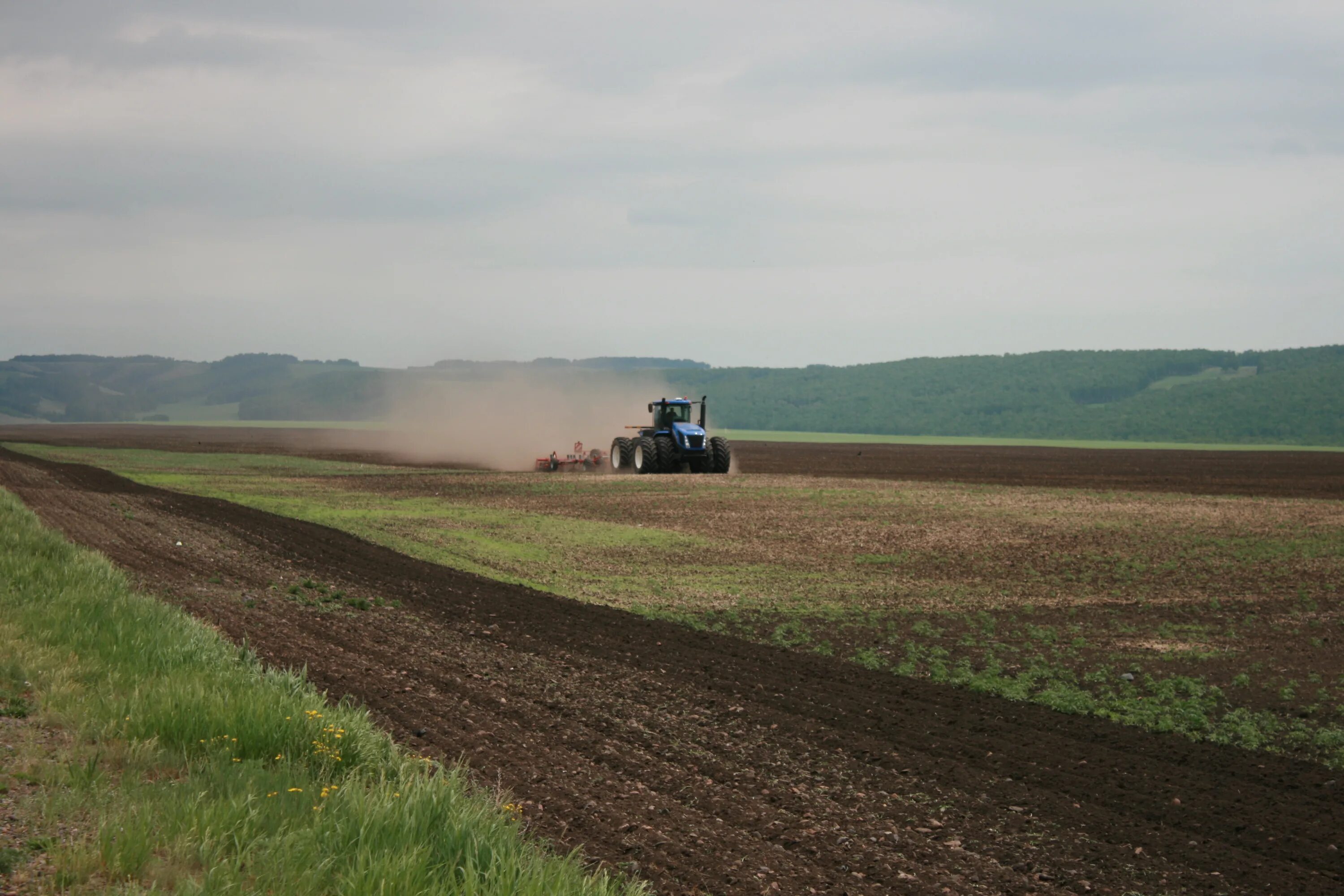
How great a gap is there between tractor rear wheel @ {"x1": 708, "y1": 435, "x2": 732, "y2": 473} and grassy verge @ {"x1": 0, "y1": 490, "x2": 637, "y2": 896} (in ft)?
125

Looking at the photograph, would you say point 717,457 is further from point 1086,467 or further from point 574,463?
point 1086,467

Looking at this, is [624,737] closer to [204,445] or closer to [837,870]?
[837,870]

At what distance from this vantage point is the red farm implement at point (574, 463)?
50.4 m

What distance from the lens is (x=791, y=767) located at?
8.86m

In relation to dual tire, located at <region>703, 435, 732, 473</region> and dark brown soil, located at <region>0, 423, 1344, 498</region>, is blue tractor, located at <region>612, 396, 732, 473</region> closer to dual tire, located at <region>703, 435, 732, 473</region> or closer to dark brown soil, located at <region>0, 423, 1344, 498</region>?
dual tire, located at <region>703, 435, 732, 473</region>

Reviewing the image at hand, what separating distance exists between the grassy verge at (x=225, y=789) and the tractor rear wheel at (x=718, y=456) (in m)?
38.2

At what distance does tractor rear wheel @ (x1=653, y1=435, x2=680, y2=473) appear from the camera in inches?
1805

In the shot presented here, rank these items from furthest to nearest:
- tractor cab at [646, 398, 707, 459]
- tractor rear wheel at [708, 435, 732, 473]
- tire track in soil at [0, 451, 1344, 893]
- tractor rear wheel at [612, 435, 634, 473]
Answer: tractor rear wheel at [612, 435, 634, 473] < tractor rear wheel at [708, 435, 732, 473] < tractor cab at [646, 398, 707, 459] < tire track in soil at [0, 451, 1344, 893]

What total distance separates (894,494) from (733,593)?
2182 cm

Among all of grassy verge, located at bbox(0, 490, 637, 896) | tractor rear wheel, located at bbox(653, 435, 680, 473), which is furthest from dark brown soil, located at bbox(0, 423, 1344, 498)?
grassy verge, located at bbox(0, 490, 637, 896)

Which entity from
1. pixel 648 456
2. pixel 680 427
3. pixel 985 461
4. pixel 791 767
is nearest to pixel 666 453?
pixel 648 456

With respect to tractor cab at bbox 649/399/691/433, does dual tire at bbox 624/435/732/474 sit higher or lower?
lower

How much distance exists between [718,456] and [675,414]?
105 inches

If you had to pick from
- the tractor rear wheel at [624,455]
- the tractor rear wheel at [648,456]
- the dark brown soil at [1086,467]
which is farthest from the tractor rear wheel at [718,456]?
the dark brown soil at [1086,467]
